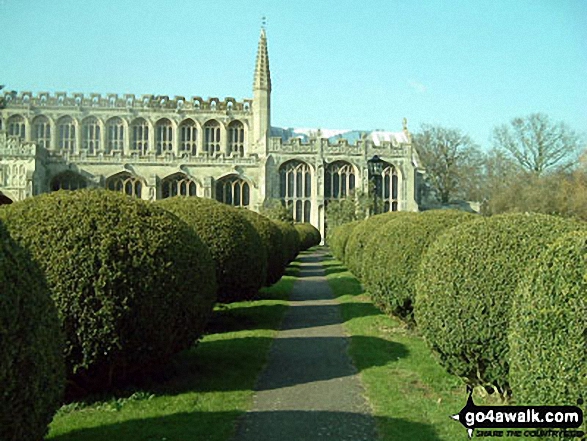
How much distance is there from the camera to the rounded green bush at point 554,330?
436 centimetres

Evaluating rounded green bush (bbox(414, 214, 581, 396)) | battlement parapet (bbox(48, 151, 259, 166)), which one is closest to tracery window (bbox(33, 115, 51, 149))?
battlement parapet (bbox(48, 151, 259, 166))

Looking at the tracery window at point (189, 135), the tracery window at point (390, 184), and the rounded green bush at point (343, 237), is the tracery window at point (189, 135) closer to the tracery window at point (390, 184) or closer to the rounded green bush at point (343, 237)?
the tracery window at point (390, 184)

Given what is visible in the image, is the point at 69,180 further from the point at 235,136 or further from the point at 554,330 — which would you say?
the point at 554,330

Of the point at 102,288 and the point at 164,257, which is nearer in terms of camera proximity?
the point at 102,288

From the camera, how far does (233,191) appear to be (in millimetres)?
61125

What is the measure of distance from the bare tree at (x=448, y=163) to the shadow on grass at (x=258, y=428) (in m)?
68.2

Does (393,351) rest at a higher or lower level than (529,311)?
lower

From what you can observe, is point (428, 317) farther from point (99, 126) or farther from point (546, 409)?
point (99, 126)

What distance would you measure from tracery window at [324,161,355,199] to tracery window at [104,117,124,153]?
977 inches

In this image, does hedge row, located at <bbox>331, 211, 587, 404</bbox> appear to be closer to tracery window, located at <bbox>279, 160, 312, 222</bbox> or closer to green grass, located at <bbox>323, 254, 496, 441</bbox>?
green grass, located at <bbox>323, 254, 496, 441</bbox>

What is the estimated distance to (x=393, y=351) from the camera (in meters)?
10.3

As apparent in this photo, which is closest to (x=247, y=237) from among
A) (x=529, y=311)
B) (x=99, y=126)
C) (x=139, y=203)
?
(x=139, y=203)

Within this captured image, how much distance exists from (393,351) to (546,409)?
18.8 feet

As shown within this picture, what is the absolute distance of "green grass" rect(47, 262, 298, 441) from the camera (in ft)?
19.9
